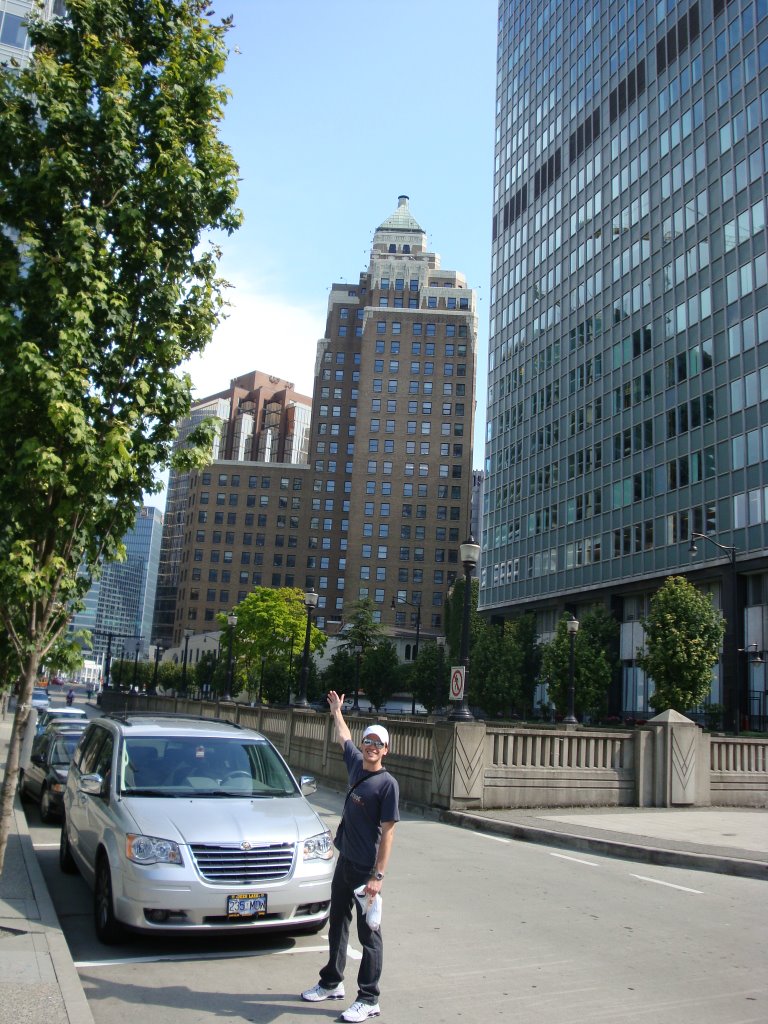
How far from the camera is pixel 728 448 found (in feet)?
160

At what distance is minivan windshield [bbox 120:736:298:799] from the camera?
26.7ft

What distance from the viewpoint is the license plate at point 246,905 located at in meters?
6.82

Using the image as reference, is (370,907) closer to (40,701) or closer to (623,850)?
(623,850)

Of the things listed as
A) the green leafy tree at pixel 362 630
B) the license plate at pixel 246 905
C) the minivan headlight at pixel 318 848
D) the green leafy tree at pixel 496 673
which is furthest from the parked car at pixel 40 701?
the green leafy tree at pixel 362 630

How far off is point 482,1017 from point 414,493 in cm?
11920

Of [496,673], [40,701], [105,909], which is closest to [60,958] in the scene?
[105,909]

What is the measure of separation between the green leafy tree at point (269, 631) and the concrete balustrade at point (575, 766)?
198 feet

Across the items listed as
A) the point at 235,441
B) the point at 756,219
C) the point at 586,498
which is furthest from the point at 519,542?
the point at 235,441

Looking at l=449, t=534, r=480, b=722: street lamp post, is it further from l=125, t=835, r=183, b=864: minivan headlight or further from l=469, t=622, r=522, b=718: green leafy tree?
l=469, t=622, r=522, b=718: green leafy tree

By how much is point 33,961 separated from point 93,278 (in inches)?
212

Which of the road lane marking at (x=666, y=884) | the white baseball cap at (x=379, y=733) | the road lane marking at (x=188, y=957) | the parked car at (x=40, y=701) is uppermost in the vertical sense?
the white baseball cap at (x=379, y=733)

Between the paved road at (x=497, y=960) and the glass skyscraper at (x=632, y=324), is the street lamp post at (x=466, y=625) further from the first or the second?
the glass skyscraper at (x=632, y=324)

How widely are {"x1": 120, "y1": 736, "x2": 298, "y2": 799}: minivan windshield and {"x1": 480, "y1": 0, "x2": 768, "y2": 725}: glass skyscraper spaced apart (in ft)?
114

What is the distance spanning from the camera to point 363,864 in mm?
5781
